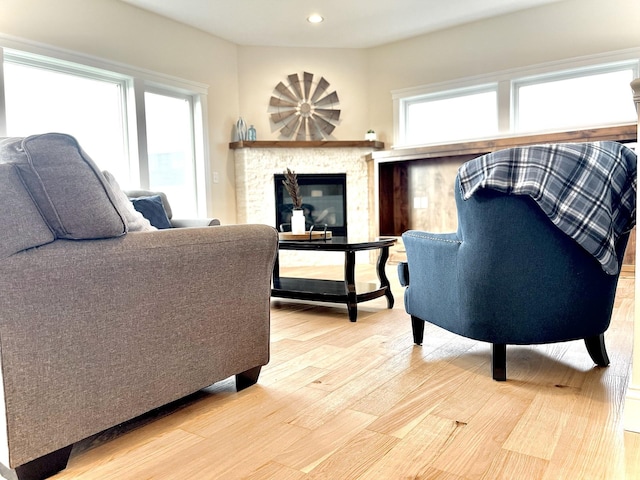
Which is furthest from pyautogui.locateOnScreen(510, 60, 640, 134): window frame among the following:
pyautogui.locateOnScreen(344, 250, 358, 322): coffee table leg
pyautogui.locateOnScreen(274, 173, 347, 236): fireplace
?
pyautogui.locateOnScreen(344, 250, 358, 322): coffee table leg

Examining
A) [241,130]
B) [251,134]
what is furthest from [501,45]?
[241,130]

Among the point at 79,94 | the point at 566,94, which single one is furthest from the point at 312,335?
the point at 566,94

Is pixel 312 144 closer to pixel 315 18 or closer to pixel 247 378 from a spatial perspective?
pixel 315 18

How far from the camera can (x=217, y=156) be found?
5.44m

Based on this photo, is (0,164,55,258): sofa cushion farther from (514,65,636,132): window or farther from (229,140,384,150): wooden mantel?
(514,65,636,132): window

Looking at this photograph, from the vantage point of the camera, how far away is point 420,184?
5660 millimetres

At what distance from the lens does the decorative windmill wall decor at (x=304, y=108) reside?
5699 mm

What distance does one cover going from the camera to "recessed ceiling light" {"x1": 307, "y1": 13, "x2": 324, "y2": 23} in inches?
192

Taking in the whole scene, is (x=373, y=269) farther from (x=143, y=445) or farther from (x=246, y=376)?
(x=143, y=445)

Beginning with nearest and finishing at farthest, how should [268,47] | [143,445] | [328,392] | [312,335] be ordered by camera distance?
[143,445]
[328,392]
[312,335]
[268,47]

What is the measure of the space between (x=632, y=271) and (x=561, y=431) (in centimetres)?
345

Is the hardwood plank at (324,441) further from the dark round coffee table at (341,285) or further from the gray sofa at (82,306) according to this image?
the dark round coffee table at (341,285)

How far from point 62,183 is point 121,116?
3.71 meters

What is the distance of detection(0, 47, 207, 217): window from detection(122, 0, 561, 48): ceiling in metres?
0.67
